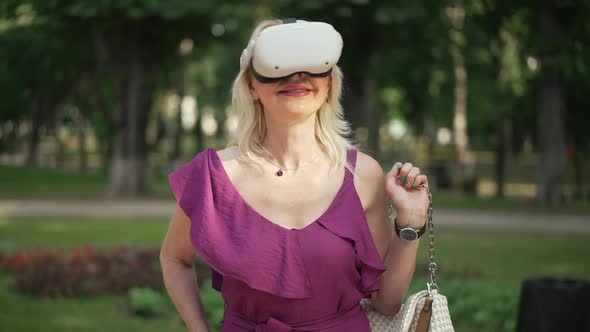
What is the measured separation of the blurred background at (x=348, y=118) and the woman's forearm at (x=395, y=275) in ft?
11.6

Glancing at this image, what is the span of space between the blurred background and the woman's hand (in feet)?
11.8

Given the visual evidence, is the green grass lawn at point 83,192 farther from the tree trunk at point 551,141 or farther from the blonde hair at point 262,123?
the blonde hair at point 262,123

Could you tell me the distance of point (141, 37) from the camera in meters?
23.4

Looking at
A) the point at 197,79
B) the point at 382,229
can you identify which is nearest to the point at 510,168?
the point at 197,79

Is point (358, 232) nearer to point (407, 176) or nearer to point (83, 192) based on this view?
point (407, 176)

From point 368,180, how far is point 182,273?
25.7 inches

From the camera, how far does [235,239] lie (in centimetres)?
246

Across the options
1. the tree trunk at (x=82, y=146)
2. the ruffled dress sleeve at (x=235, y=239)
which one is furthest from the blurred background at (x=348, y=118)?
the tree trunk at (x=82, y=146)

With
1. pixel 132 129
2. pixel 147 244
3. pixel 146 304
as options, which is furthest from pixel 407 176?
pixel 132 129

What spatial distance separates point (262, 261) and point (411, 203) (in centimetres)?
49

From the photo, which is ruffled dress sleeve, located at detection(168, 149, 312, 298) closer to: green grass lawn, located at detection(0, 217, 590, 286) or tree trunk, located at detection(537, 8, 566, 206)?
green grass lawn, located at detection(0, 217, 590, 286)

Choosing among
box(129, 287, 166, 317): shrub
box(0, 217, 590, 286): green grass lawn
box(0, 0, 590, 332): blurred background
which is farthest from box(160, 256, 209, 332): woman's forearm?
box(0, 217, 590, 286): green grass lawn

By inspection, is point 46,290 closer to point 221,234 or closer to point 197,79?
point 221,234

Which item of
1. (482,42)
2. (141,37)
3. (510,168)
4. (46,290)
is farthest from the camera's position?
(510,168)
